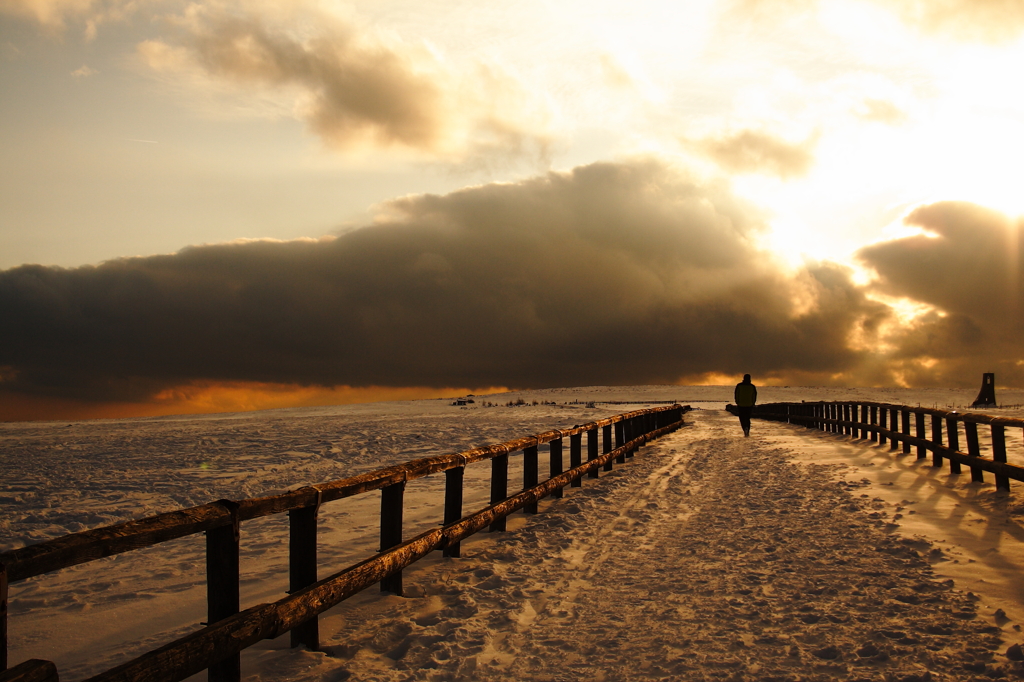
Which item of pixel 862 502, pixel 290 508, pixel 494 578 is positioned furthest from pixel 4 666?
pixel 862 502

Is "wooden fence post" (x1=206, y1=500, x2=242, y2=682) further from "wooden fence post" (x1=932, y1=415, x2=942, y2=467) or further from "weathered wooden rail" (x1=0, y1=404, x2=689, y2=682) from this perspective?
"wooden fence post" (x1=932, y1=415, x2=942, y2=467)

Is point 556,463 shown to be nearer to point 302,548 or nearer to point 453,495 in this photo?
point 453,495

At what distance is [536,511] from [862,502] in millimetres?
4755

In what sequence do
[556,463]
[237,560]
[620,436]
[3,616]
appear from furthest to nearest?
1. [620,436]
2. [556,463]
3. [237,560]
4. [3,616]

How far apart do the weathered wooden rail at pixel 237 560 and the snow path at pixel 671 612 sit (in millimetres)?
383

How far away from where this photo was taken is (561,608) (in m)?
5.66

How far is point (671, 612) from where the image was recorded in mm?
5484

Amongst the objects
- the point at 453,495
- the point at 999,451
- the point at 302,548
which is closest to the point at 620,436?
the point at 999,451

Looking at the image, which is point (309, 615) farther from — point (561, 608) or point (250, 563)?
point (250, 563)

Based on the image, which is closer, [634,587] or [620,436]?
[634,587]

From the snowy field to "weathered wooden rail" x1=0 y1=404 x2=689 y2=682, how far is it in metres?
0.38

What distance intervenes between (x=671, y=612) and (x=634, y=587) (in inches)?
27.5

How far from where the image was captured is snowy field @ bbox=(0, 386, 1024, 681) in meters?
4.61

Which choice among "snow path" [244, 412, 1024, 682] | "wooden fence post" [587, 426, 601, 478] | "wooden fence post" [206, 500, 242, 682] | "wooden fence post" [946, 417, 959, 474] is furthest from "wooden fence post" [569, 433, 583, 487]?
"wooden fence post" [206, 500, 242, 682]
